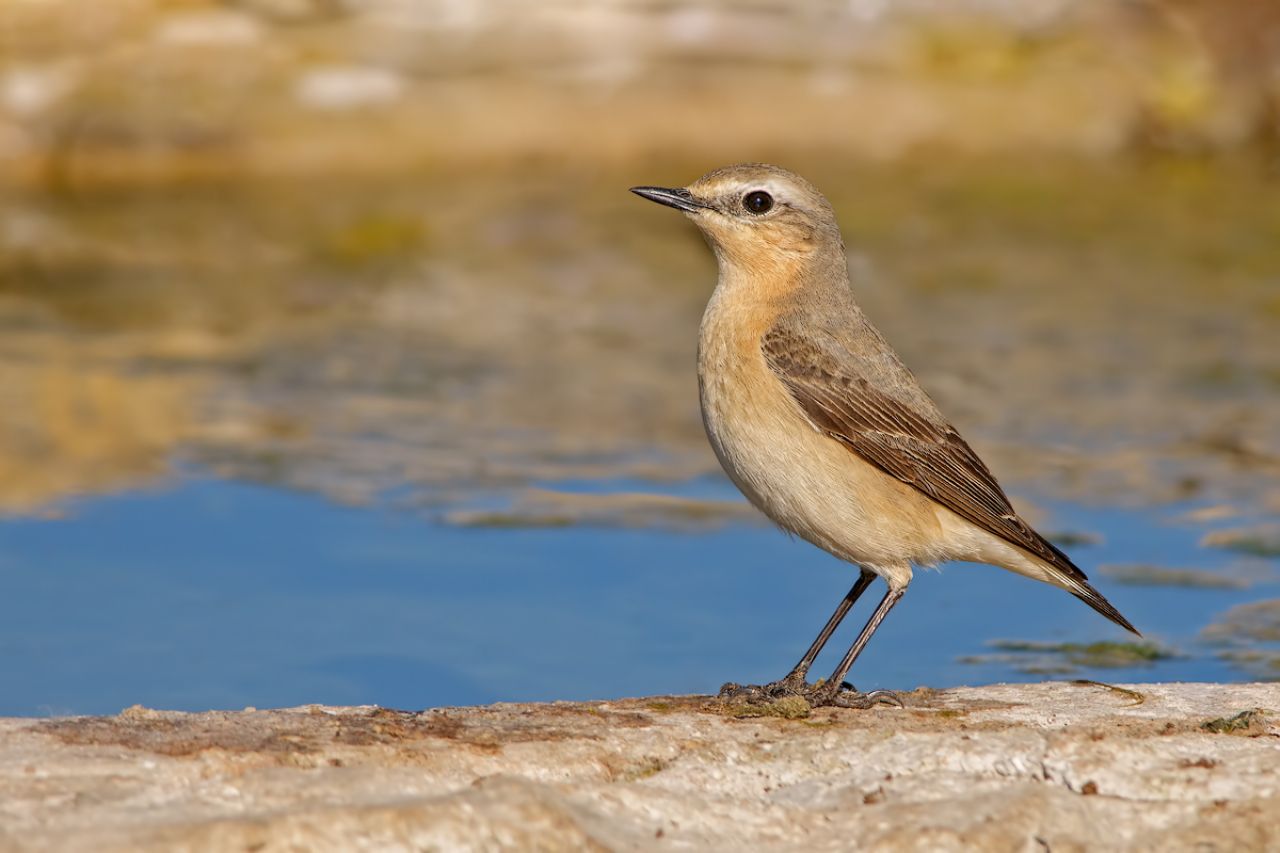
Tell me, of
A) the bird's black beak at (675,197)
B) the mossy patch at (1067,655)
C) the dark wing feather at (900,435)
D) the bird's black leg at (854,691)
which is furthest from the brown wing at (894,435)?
the mossy patch at (1067,655)

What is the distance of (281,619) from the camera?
27.2 feet

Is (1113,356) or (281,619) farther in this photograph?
(1113,356)

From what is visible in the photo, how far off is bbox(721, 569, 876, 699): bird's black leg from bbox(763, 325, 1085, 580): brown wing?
1.59ft

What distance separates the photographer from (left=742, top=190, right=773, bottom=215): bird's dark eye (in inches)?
309

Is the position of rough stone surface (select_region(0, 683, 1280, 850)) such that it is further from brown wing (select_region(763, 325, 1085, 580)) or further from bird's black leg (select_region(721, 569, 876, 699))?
brown wing (select_region(763, 325, 1085, 580))

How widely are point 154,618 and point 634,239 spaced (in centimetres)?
803

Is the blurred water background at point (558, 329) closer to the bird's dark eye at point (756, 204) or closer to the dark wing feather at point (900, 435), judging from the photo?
the dark wing feather at point (900, 435)

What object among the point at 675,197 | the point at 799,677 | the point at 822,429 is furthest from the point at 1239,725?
the point at 675,197

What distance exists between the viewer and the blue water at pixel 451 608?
770 cm

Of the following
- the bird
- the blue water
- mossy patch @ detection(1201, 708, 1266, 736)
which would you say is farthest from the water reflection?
mossy patch @ detection(1201, 708, 1266, 736)

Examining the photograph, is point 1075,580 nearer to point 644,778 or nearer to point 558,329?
point 644,778

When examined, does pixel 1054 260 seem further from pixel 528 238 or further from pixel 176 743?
pixel 176 743

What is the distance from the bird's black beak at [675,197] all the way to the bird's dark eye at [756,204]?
18 centimetres

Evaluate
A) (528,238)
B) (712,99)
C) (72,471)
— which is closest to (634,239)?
(528,238)
